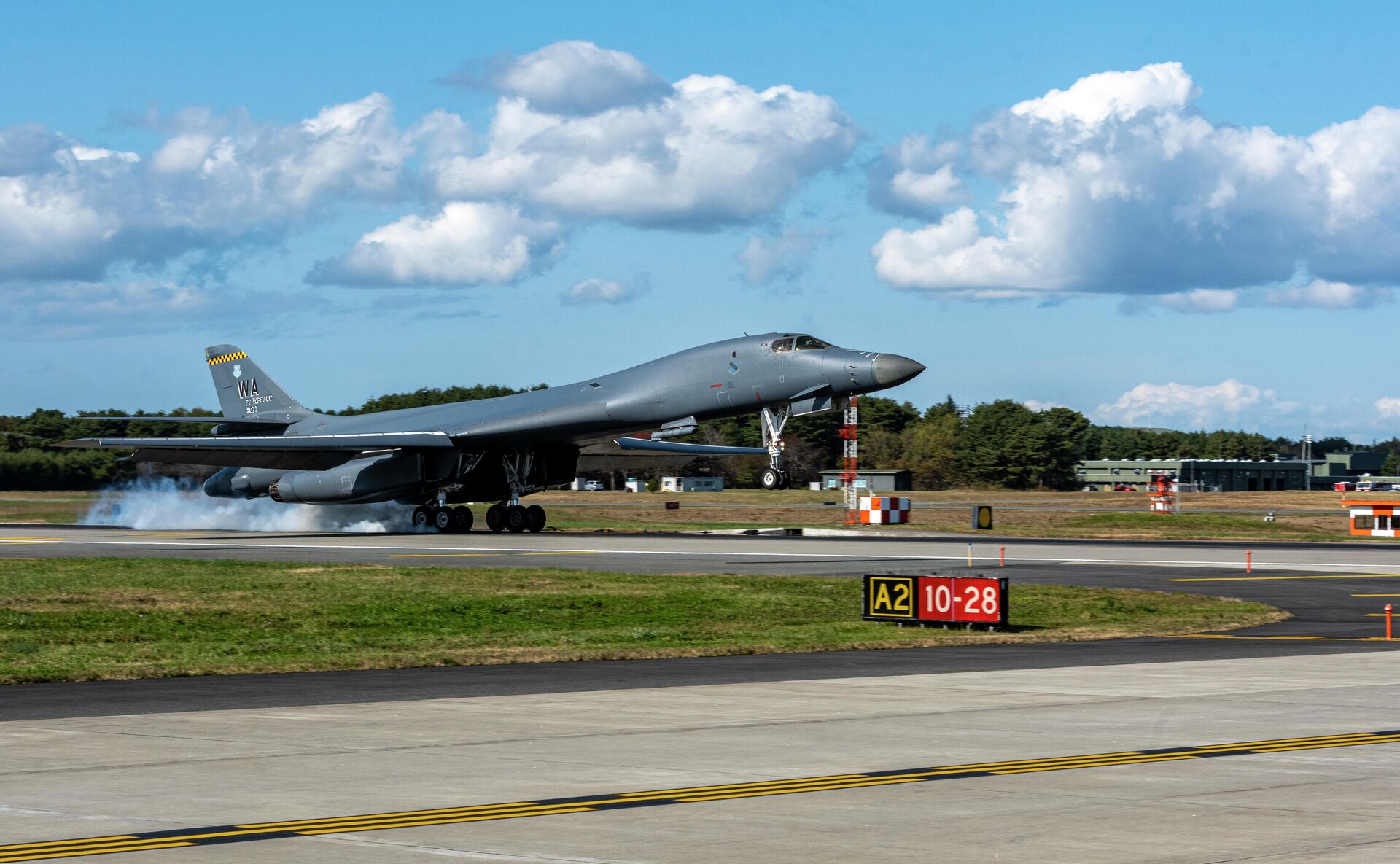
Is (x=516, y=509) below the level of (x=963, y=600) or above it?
above

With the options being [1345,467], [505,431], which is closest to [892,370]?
[505,431]

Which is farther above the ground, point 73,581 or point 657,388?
point 657,388

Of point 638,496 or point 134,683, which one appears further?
point 638,496

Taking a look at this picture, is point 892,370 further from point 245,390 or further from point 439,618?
point 245,390

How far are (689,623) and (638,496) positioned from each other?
83.3m

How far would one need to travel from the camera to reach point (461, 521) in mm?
51188

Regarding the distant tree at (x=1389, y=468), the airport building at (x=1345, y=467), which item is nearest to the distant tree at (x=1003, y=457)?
the airport building at (x=1345, y=467)

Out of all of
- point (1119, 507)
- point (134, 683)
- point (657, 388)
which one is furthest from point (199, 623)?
point (1119, 507)

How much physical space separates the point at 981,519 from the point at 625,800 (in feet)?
173

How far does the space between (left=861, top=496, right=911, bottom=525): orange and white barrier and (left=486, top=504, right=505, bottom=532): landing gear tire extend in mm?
15403

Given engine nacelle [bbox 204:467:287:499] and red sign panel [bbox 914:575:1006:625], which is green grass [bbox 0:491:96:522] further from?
red sign panel [bbox 914:575:1006:625]

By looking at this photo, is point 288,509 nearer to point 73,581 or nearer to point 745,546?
point 745,546

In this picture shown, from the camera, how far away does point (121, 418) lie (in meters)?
48.8

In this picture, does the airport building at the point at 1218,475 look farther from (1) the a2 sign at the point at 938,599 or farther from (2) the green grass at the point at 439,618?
(1) the a2 sign at the point at 938,599
